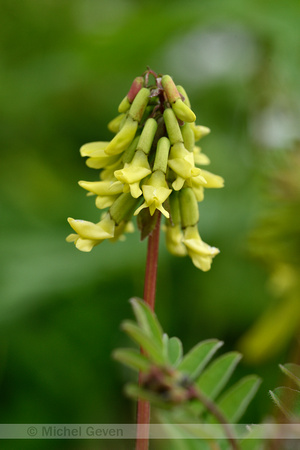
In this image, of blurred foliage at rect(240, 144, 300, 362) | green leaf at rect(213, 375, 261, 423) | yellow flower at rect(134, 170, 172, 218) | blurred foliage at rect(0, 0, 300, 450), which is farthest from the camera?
blurred foliage at rect(0, 0, 300, 450)

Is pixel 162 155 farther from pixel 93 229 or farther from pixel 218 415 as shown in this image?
pixel 218 415

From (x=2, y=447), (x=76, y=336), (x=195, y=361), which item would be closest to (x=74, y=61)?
(x=76, y=336)

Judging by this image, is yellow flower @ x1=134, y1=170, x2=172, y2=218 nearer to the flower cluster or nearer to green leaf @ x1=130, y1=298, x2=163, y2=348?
the flower cluster

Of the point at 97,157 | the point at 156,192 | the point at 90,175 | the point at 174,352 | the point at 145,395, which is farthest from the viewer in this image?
the point at 90,175

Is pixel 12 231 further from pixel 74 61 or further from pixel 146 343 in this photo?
pixel 146 343

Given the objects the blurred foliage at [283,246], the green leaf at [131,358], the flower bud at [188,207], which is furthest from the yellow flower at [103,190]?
the blurred foliage at [283,246]

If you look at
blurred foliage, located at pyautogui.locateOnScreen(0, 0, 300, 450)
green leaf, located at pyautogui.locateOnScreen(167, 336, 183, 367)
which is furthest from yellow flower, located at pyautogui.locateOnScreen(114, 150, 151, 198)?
blurred foliage, located at pyautogui.locateOnScreen(0, 0, 300, 450)

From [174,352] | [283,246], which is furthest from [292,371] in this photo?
[283,246]
